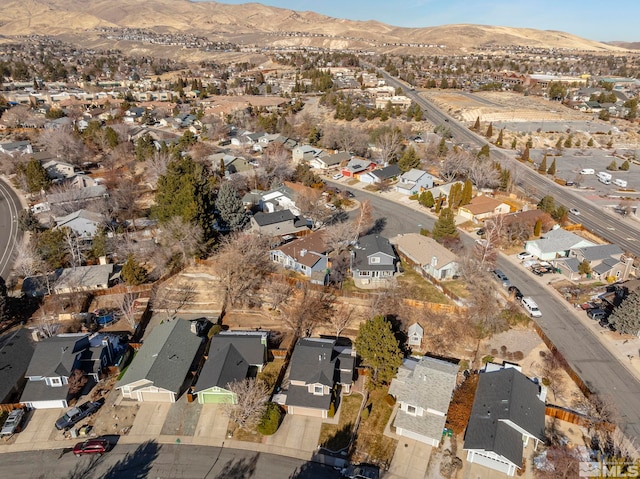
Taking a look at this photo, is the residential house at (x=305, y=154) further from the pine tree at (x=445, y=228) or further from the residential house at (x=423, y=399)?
the residential house at (x=423, y=399)

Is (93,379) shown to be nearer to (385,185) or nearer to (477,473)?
(477,473)

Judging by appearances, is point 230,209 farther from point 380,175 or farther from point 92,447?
point 380,175

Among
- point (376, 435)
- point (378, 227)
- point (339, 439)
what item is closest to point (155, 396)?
point (339, 439)

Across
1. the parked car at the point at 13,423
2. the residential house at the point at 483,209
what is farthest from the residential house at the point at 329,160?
the parked car at the point at 13,423

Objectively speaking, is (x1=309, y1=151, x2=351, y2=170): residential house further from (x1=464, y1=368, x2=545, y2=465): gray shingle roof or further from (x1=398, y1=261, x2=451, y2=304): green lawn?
(x1=464, y1=368, x2=545, y2=465): gray shingle roof

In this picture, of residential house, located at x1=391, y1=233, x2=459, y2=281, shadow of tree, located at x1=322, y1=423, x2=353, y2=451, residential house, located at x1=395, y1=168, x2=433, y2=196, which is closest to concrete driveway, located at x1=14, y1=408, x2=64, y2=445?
shadow of tree, located at x1=322, y1=423, x2=353, y2=451

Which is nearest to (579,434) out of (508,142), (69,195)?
(69,195)

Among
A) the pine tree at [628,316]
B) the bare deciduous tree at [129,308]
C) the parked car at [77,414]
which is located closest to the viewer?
the parked car at [77,414]
